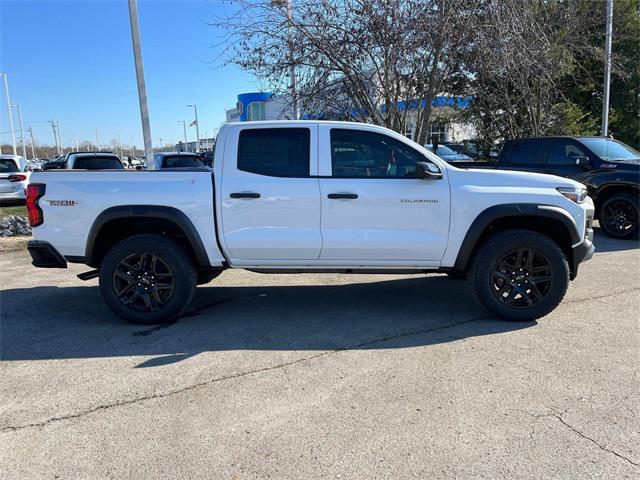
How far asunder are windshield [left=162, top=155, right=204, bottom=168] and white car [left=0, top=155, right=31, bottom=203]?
356 centimetres

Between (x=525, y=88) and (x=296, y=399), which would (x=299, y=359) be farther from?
(x=525, y=88)

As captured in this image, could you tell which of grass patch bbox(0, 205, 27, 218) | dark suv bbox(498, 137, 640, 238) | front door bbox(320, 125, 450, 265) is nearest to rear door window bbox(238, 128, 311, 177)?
front door bbox(320, 125, 450, 265)

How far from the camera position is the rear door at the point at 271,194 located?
4.64 meters

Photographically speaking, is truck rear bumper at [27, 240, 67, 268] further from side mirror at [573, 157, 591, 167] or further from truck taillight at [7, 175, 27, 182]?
truck taillight at [7, 175, 27, 182]

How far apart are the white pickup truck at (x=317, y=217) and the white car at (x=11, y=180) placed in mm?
9698

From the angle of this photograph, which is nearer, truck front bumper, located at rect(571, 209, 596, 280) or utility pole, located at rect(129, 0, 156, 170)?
truck front bumper, located at rect(571, 209, 596, 280)

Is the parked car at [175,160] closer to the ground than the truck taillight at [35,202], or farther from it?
farther from it

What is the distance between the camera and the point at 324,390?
3451 millimetres

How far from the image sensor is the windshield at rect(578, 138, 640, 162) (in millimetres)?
9047

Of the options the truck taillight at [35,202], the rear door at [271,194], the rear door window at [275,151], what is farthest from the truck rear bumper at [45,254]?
the rear door window at [275,151]

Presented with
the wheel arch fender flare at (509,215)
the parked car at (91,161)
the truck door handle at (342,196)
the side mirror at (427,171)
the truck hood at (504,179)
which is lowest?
the wheel arch fender flare at (509,215)

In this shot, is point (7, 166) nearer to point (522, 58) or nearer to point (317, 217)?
point (317, 217)

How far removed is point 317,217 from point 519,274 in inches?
81.7

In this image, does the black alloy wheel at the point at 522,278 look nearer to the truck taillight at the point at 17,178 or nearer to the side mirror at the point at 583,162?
the side mirror at the point at 583,162
